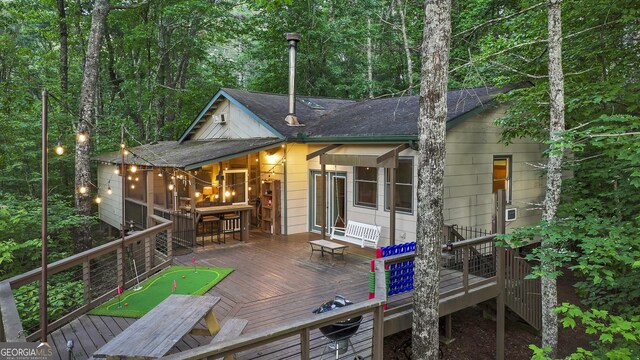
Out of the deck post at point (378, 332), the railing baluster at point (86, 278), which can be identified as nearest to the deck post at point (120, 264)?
the railing baluster at point (86, 278)

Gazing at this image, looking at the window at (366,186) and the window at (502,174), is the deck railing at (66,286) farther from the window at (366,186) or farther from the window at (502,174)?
the window at (502,174)

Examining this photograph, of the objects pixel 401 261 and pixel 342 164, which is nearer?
pixel 401 261

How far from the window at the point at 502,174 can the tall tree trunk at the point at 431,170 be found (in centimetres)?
629

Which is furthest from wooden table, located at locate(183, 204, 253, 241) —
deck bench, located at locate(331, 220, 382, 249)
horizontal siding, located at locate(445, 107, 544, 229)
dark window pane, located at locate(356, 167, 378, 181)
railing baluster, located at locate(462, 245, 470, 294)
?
railing baluster, located at locate(462, 245, 470, 294)

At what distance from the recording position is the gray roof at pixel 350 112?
9.33 metres

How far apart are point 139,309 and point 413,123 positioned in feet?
21.7

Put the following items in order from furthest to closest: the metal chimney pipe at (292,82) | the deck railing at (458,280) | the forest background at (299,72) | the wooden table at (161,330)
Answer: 1. the metal chimney pipe at (292,82)
2. the forest background at (299,72)
3. the deck railing at (458,280)
4. the wooden table at (161,330)

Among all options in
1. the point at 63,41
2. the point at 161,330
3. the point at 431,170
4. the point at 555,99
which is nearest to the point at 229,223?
the point at 161,330

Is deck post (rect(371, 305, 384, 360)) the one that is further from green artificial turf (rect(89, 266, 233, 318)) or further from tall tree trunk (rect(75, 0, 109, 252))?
tall tree trunk (rect(75, 0, 109, 252))

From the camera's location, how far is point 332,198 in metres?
11.5

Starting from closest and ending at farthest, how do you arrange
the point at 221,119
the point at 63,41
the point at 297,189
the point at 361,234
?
the point at 361,234 < the point at 297,189 < the point at 221,119 < the point at 63,41

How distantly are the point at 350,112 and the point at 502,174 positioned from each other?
486 centimetres

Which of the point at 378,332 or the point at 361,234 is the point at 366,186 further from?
the point at 378,332

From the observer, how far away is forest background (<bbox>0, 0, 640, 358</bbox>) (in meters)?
7.07
